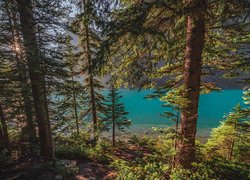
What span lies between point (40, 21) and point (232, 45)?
620cm

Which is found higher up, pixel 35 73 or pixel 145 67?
pixel 145 67

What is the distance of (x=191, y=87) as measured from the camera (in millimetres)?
4090

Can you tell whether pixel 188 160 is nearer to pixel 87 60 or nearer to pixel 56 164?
Result: pixel 56 164

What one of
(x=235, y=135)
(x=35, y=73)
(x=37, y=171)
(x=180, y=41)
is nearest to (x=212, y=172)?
(x=180, y=41)

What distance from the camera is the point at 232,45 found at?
531cm

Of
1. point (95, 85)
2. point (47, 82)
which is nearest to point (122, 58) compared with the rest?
point (47, 82)

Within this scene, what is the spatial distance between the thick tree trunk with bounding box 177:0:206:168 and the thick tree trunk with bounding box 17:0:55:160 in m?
4.85

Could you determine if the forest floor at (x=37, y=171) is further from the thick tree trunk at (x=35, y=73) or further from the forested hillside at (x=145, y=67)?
the thick tree trunk at (x=35, y=73)

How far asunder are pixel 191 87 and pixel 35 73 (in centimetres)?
535

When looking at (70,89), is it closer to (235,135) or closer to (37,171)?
(37,171)

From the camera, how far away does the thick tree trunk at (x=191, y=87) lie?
12.9ft

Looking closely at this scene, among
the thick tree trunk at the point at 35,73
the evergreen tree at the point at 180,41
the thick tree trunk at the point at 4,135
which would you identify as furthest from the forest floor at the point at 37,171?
the evergreen tree at the point at 180,41

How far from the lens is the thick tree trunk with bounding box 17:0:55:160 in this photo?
641cm

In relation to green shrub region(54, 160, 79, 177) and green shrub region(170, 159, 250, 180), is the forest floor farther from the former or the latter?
green shrub region(170, 159, 250, 180)
